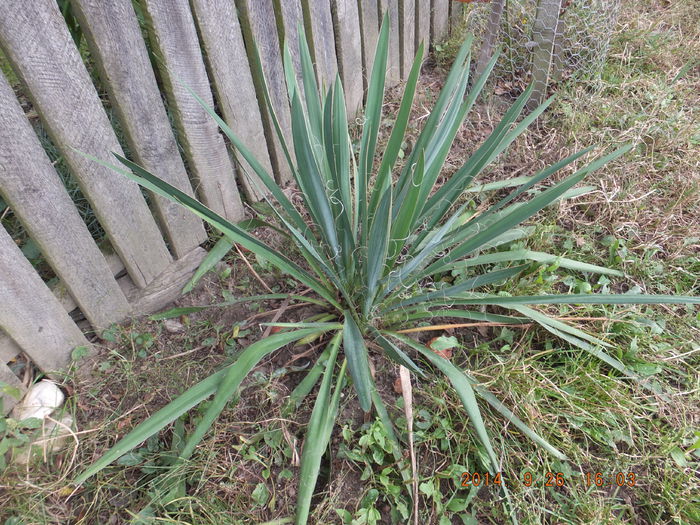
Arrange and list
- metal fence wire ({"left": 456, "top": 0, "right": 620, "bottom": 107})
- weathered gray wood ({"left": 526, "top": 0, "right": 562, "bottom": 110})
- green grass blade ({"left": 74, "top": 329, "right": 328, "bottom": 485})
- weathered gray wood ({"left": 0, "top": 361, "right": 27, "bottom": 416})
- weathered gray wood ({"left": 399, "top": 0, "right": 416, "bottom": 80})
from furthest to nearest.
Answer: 1. weathered gray wood ({"left": 399, "top": 0, "right": 416, "bottom": 80})
2. metal fence wire ({"left": 456, "top": 0, "right": 620, "bottom": 107})
3. weathered gray wood ({"left": 526, "top": 0, "right": 562, "bottom": 110})
4. weathered gray wood ({"left": 0, "top": 361, "right": 27, "bottom": 416})
5. green grass blade ({"left": 74, "top": 329, "right": 328, "bottom": 485})

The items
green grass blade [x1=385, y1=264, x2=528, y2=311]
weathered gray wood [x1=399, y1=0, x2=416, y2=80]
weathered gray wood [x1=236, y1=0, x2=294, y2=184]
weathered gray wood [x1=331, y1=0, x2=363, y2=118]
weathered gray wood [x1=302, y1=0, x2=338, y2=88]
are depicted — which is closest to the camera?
green grass blade [x1=385, y1=264, x2=528, y2=311]

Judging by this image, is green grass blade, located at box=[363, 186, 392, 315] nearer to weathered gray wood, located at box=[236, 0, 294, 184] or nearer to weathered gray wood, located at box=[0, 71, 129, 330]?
weathered gray wood, located at box=[236, 0, 294, 184]

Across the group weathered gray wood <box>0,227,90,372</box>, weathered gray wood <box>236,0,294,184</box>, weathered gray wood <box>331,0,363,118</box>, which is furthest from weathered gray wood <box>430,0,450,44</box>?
weathered gray wood <box>0,227,90,372</box>

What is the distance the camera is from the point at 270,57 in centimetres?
171

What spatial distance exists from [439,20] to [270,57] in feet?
4.61

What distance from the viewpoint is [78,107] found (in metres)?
1.22

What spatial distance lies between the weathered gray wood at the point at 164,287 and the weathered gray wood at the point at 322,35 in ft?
2.68

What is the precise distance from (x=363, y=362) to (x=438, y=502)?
422 millimetres

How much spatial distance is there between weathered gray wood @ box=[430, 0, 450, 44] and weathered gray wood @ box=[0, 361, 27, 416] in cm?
251

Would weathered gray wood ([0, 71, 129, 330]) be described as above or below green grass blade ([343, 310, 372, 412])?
above

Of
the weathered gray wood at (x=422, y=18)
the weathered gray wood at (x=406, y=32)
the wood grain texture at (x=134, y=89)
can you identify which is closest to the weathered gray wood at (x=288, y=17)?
the wood grain texture at (x=134, y=89)

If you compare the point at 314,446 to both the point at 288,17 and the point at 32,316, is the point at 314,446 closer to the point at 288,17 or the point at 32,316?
the point at 32,316

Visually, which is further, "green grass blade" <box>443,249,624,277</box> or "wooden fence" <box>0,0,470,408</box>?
"green grass blade" <box>443,249,624,277</box>

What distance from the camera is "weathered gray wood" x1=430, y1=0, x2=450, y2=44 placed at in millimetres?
2623
